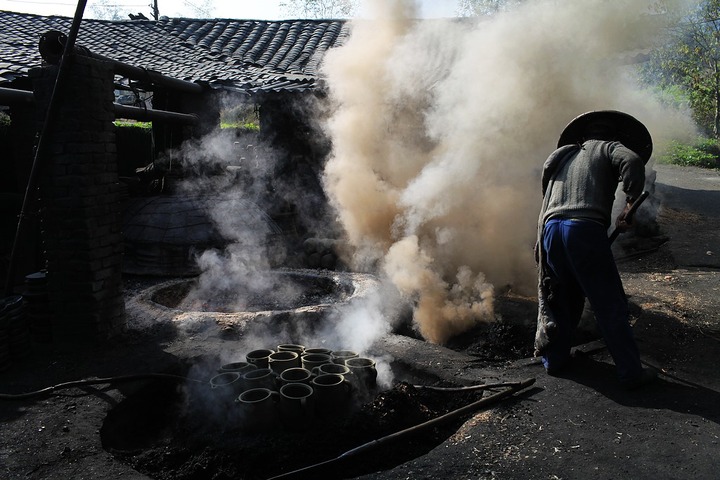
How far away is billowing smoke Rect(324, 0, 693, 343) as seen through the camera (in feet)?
26.2

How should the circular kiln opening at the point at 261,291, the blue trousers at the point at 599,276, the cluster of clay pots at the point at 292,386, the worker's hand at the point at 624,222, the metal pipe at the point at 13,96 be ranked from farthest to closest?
the circular kiln opening at the point at 261,291 < the metal pipe at the point at 13,96 < the worker's hand at the point at 624,222 < the blue trousers at the point at 599,276 < the cluster of clay pots at the point at 292,386

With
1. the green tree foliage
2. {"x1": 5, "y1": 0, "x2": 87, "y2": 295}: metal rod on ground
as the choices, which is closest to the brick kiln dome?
{"x1": 5, "y1": 0, "x2": 87, "y2": 295}: metal rod on ground

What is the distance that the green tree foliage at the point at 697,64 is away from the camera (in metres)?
20.2

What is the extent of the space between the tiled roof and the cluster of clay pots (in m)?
7.54

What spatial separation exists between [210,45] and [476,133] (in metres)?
9.13

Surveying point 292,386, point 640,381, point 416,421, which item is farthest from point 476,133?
point 292,386

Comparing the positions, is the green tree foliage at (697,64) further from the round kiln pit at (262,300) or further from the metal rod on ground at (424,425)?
the metal rod on ground at (424,425)

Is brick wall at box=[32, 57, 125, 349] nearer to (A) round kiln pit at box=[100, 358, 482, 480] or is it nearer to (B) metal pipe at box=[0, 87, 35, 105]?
(A) round kiln pit at box=[100, 358, 482, 480]

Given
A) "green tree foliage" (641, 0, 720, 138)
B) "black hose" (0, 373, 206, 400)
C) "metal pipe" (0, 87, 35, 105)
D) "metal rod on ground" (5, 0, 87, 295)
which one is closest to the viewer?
"black hose" (0, 373, 206, 400)

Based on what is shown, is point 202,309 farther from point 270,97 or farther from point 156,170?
point 270,97

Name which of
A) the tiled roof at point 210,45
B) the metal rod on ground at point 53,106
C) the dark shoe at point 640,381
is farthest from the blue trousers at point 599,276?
the tiled roof at point 210,45

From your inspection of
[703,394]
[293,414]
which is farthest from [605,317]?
[293,414]

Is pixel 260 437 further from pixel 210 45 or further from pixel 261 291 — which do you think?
pixel 210 45

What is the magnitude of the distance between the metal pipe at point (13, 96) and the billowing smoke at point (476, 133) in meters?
4.96
